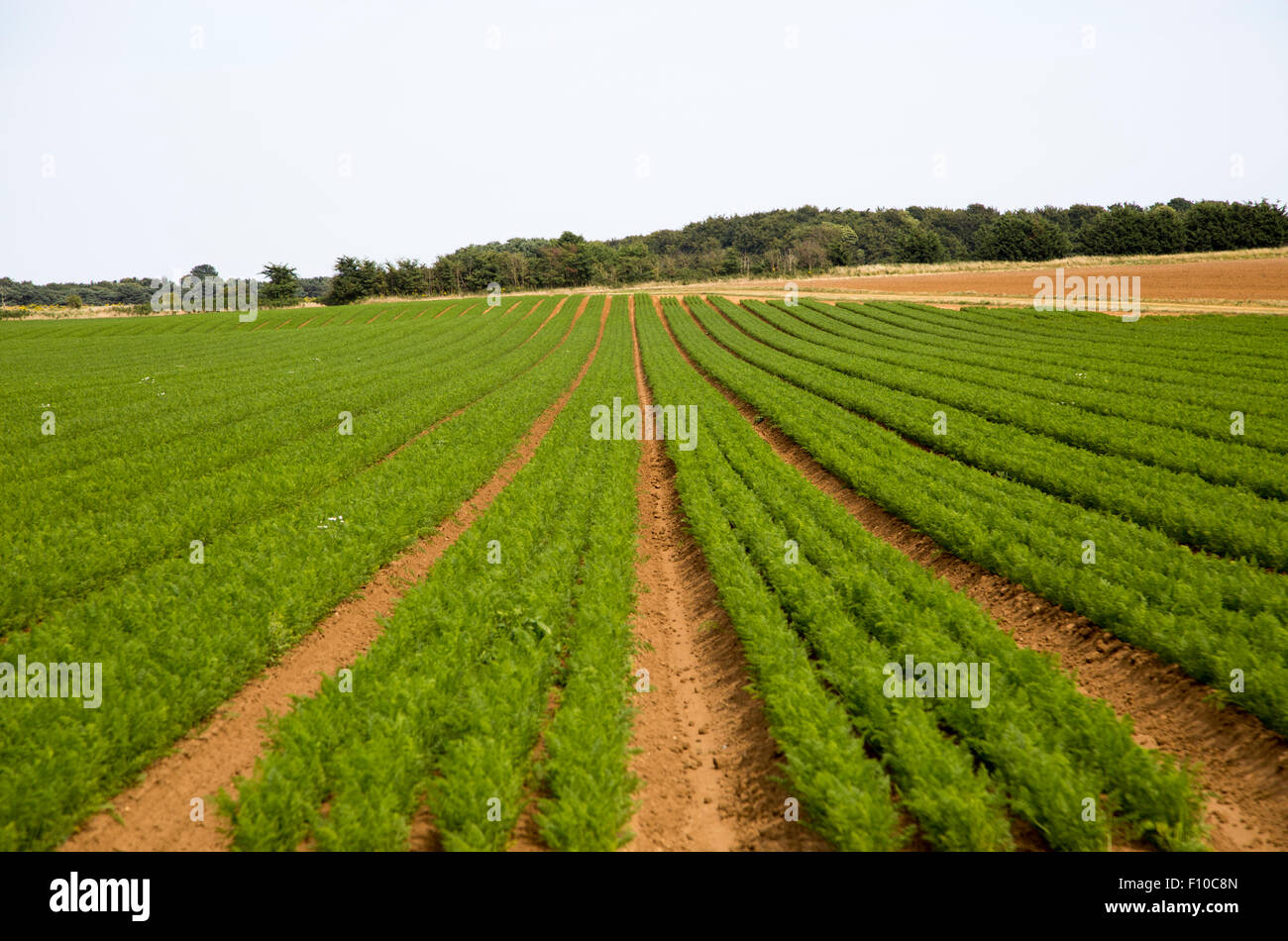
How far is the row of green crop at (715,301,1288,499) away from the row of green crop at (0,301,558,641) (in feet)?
56.7

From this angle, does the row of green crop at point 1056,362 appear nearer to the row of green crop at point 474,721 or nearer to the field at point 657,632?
the field at point 657,632

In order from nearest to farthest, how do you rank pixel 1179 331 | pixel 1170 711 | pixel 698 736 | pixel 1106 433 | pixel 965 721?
pixel 965 721 < pixel 1170 711 < pixel 698 736 < pixel 1106 433 < pixel 1179 331

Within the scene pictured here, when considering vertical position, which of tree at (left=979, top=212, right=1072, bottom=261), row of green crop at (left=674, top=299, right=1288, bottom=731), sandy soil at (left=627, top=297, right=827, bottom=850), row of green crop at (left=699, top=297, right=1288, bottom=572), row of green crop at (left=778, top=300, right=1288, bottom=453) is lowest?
sandy soil at (left=627, top=297, right=827, bottom=850)

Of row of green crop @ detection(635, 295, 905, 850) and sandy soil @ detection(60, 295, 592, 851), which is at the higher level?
row of green crop @ detection(635, 295, 905, 850)

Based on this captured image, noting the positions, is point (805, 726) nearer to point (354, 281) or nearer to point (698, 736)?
point (698, 736)

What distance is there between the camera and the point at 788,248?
471 feet

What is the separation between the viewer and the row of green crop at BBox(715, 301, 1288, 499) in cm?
1069

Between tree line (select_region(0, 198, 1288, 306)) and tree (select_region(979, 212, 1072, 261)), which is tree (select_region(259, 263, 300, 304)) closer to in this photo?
tree line (select_region(0, 198, 1288, 306))

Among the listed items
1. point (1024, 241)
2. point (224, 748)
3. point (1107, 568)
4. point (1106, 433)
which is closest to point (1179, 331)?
point (1106, 433)

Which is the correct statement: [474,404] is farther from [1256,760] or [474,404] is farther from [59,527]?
[1256,760]

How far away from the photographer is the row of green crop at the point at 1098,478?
27.5ft

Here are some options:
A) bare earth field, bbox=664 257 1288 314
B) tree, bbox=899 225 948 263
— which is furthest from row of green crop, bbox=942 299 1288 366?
tree, bbox=899 225 948 263

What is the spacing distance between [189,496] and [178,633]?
587 cm
